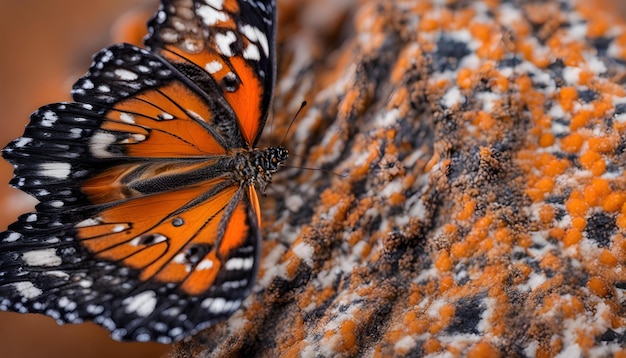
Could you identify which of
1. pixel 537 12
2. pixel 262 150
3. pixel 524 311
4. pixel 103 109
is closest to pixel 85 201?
pixel 103 109

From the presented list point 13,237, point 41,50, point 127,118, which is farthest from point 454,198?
point 41,50

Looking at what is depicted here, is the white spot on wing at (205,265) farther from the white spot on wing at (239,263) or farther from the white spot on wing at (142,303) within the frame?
the white spot on wing at (142,303)

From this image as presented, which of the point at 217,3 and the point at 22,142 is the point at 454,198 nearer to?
the point at 217,3

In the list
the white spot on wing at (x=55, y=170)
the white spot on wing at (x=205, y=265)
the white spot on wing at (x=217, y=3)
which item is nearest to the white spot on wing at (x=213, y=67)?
the white spot on wing at (x=217, y=3)

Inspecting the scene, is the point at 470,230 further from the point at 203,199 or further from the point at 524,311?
the point at 203,199

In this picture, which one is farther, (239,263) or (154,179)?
(154,179)

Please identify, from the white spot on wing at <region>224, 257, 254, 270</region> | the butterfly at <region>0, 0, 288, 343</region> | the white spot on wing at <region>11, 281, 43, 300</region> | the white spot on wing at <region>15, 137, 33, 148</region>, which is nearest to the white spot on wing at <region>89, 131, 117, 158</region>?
the butterfly at <region>0, 0, 288, 343</region>
